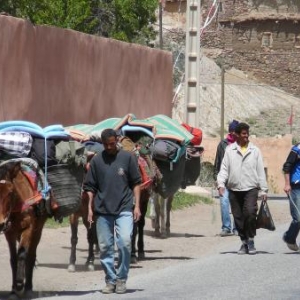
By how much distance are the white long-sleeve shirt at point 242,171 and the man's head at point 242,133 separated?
87 millimetres

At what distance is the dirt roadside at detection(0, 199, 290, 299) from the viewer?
13.9 metres

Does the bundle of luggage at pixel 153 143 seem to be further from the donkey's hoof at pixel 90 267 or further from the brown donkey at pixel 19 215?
the brown donkey at pixel 19 215

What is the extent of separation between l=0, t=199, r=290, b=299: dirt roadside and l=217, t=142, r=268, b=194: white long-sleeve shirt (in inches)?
55.1

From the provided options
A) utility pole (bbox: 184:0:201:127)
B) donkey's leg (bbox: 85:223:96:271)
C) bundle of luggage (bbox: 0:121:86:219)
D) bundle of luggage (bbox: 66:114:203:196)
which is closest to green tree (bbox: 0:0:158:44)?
utility pole (bbox: 184:0:201:127)

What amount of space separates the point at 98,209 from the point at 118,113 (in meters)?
12.3

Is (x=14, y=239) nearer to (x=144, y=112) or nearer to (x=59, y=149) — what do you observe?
(x=59, y=149)

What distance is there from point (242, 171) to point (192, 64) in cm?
1487

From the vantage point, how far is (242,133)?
16344 mm

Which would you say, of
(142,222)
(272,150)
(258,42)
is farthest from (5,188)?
(258,42)

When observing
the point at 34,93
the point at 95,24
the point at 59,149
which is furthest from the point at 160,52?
the point at 59,149

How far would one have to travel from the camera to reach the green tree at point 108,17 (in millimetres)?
36438

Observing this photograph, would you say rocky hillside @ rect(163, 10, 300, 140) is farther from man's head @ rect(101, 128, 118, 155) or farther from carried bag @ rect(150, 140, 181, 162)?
man's head @ rect(101, 128, 118, 155)

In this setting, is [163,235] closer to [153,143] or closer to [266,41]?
[153,143]

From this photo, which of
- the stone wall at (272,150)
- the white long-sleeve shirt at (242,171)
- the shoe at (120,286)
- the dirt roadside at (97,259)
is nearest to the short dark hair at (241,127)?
the white long-sleeve shirt at (242,171)
